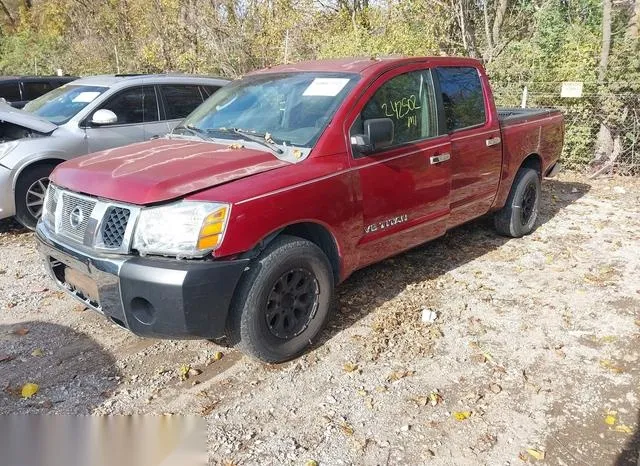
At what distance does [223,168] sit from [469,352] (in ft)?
6.72

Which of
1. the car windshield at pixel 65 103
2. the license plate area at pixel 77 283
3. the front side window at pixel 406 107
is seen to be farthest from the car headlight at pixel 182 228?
the car windshield at pixel 65 103

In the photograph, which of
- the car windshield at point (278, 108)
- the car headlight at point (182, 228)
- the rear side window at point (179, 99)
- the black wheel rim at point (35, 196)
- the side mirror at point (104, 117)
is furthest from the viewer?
the rear side window at point (179, 99)

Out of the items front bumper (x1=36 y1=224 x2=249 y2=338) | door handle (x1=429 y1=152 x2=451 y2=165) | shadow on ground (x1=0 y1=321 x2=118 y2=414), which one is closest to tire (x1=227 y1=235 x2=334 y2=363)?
front bumper (x1=36 y1=224 x2=249 y2=338)

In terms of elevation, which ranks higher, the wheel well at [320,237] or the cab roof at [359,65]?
the cab roof at [359,65]

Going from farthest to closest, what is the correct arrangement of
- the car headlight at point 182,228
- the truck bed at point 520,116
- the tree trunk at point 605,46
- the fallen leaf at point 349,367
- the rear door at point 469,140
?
the tree trunk at point 605,46 < the truck bed at point 520,116 < the rear door at point 469,140 < the fallen leaf at point 349,367 < the car headlight at point 182,228

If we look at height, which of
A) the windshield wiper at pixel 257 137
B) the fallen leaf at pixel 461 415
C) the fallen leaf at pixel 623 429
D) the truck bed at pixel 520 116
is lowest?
the fallen leaf at pixel 623 429

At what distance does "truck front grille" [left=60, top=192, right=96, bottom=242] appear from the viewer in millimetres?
3175

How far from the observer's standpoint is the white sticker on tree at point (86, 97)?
6.50m

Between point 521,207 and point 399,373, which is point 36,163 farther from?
point 521,207

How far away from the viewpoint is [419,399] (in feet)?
10.2

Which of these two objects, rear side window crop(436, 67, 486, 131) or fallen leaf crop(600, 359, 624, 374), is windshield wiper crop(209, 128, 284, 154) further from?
fallen leaf crop(600, 359, 624, 374)

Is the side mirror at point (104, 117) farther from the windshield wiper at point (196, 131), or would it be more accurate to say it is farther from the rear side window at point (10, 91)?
the rear side window at point (10, 91)

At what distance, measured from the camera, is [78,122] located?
6223 mm

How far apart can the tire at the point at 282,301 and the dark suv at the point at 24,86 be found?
866cm
